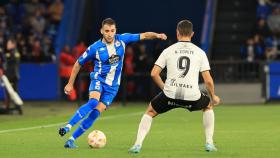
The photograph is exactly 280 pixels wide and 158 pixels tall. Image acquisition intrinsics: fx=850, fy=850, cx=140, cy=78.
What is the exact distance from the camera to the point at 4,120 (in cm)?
2022

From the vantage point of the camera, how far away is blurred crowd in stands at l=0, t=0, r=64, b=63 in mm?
28375

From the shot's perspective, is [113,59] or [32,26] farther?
[32,26]

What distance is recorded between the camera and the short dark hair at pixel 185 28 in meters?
11.2

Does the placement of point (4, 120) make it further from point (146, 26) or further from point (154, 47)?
point (146, 26)

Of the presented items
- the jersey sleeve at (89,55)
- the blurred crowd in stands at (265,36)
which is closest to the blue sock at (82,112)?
the jersey sleeve at (89,55)

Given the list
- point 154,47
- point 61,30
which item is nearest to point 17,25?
point 61,30

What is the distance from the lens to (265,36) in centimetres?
2900

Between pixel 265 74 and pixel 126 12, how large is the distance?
830 centimetres

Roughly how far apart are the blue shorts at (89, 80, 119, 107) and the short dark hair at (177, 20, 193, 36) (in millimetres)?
2237

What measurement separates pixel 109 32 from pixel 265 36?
16780 mm

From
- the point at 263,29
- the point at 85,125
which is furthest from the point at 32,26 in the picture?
the point at 85,125

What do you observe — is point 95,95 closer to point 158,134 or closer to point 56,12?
point 158,134

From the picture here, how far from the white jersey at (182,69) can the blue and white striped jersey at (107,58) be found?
5.87 ft

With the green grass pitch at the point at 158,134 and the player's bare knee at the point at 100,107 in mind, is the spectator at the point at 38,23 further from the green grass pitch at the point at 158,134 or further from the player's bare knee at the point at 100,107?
the player's bare knee at the point at 100,107
